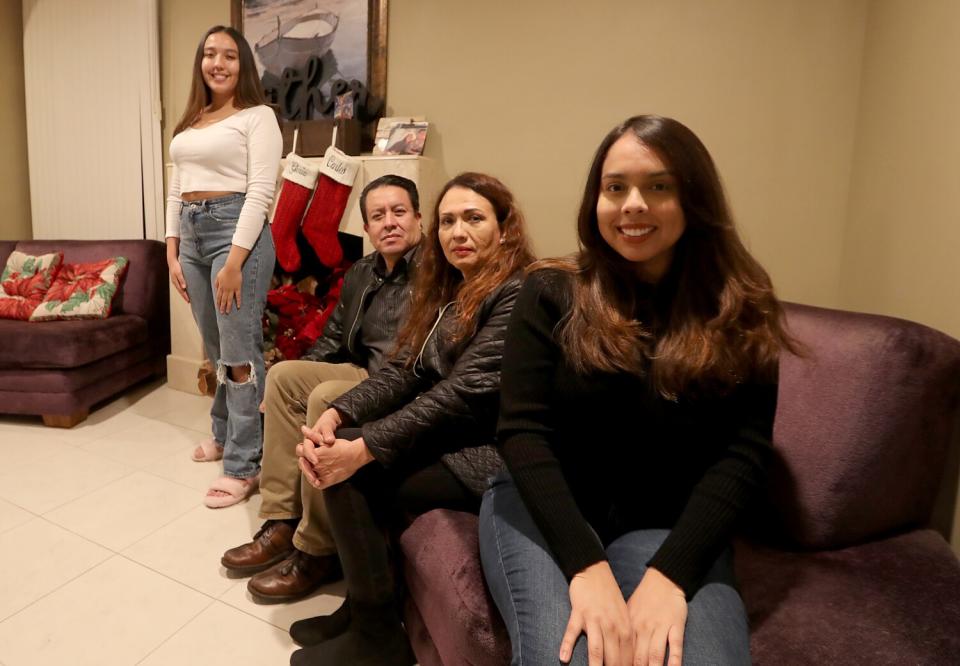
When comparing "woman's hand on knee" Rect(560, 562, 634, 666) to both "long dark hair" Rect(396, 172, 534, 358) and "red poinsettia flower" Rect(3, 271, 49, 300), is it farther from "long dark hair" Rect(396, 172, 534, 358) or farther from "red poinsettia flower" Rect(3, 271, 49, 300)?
"red poinsettia flower" Rect(3, 271, 49, 300)

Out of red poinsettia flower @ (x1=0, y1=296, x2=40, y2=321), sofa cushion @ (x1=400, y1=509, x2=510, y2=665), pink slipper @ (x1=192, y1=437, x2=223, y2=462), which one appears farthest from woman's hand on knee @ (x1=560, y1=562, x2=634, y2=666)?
red poinsettia flower @ (x1=0, y1=296, x2=40, y2=321)

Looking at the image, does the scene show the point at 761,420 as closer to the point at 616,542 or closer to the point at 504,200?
the point at 616,542

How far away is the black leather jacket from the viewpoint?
188 cm

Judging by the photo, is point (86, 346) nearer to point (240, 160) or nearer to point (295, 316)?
point (295, 316)

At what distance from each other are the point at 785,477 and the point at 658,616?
544 mm

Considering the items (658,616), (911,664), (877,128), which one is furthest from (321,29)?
(911,664)

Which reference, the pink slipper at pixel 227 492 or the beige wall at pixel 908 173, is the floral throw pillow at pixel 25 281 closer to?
the pink slipper at pixel 227 492

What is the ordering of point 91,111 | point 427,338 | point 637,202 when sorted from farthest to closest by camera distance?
point 91,111 < point 427,338 < point 637,202

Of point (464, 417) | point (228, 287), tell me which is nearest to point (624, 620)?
point (464, 417)

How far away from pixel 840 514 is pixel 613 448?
0.52 metres

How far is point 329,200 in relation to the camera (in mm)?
2826

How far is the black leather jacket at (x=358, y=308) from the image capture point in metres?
1.88

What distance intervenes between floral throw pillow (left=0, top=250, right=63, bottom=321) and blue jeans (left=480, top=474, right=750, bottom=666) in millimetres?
2969

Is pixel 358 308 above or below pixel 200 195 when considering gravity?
below
